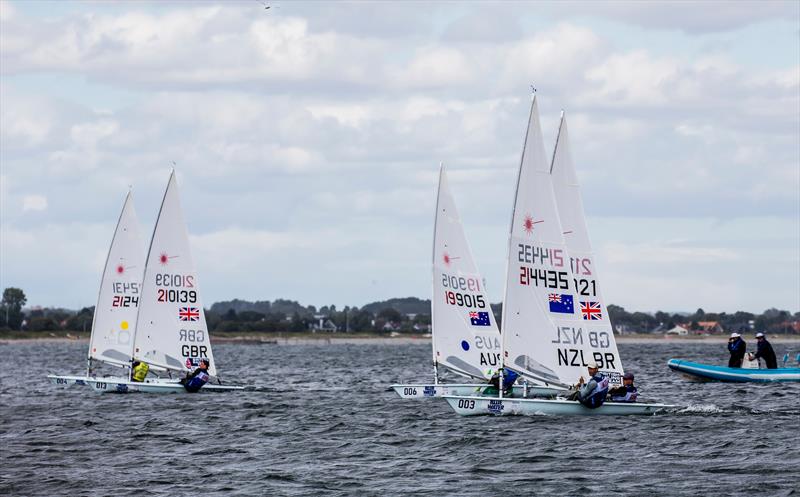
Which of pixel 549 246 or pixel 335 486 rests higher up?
pixel 549 246

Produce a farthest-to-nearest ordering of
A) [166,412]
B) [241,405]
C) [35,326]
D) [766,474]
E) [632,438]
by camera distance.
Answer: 1. [35,326]
2. [241,405]
3. [166,412]
4. [632,438]
5. [766,474]

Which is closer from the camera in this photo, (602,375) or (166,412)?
(602,375)

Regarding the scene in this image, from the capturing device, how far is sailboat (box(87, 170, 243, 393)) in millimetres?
47156

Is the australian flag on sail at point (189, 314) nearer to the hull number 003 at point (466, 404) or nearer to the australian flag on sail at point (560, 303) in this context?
the hull number 003 at point (466, 404)

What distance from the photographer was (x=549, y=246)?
1361 inches

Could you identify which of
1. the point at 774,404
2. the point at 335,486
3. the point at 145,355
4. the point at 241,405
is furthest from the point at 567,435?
the point at 145,355

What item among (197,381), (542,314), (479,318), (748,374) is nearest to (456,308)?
(479,318)

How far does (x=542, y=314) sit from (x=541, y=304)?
26 centimetres

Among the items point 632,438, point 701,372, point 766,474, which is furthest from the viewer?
point 701,372

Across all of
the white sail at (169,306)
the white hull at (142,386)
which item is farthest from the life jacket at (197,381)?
the white sail at (169,306)

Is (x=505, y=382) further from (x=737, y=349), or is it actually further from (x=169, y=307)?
(x=737, y=349)

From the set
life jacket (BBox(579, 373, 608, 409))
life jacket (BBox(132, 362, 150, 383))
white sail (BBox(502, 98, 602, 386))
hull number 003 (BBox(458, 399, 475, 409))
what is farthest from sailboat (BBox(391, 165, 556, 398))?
life jacket (BBox(132, 362, 150, 383))

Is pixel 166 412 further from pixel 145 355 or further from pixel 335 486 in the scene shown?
pixel 335 486

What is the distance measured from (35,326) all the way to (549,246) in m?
174
